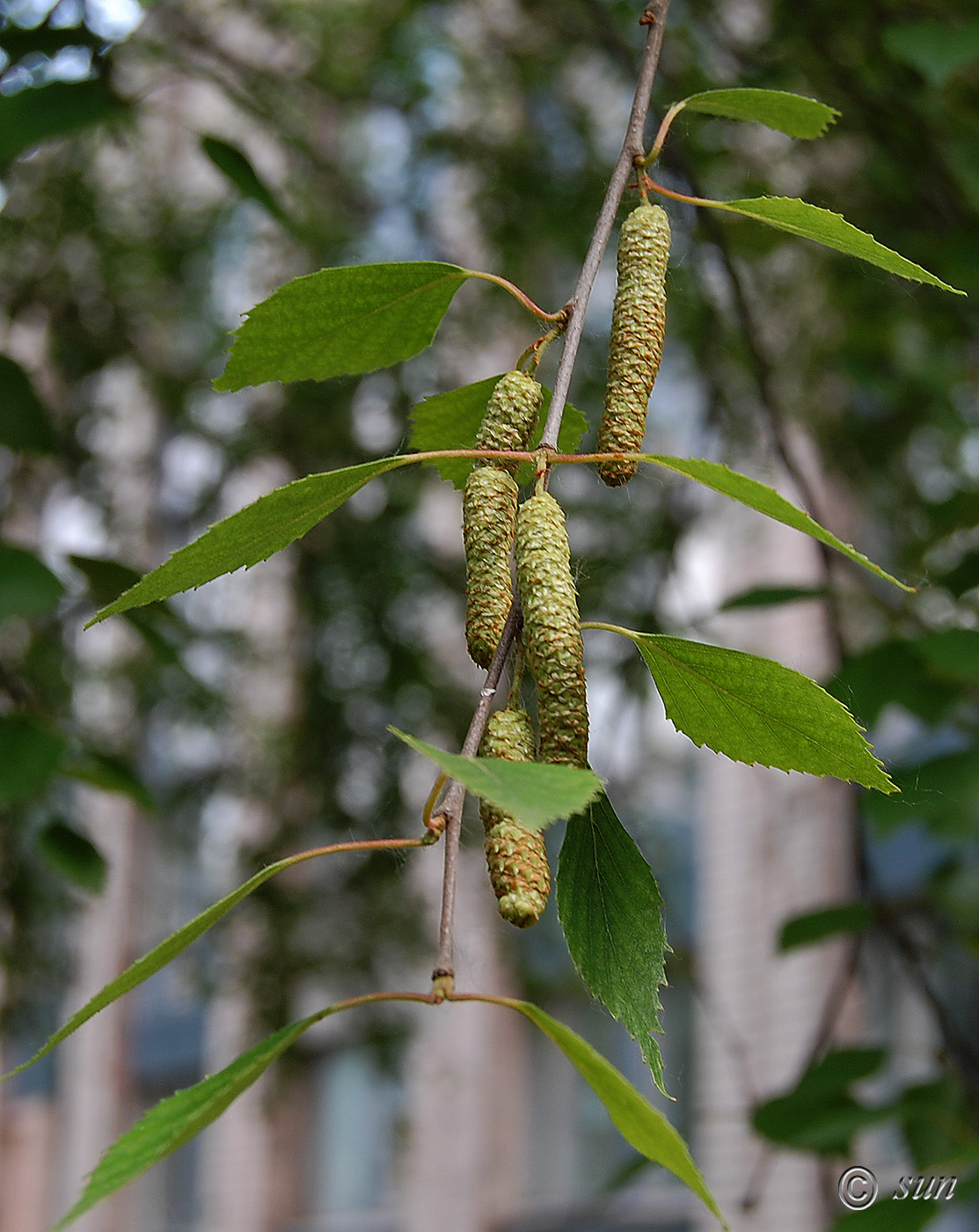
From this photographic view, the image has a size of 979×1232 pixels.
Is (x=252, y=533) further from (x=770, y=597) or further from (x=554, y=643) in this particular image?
(x=770, y=597)

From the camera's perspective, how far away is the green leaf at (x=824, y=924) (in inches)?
51.6

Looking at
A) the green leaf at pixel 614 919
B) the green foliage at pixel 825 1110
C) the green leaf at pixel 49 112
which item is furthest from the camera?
the green foliage at pixel 825 1110

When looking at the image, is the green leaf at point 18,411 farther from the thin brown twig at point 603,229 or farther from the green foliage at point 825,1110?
the green foliage at point 825,1110

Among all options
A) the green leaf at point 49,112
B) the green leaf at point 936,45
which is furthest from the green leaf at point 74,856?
the green leaf at point 936,45

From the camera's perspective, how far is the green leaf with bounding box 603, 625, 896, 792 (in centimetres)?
48

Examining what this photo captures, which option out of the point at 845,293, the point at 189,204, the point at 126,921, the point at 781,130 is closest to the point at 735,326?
the point at 845,293

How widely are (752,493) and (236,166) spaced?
0.65m

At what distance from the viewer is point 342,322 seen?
617 mm

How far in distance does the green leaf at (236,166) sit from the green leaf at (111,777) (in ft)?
1.52

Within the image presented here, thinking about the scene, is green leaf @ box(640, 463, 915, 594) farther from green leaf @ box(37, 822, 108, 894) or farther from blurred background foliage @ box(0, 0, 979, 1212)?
blurred background foliage @ box(0, 0, 979, 1212)

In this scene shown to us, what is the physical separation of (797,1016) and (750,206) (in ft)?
11.6

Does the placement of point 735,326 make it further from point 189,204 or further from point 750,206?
point 750,206

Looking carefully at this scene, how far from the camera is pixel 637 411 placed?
544mm

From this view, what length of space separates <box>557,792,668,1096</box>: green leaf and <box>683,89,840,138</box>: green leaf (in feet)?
1.18
